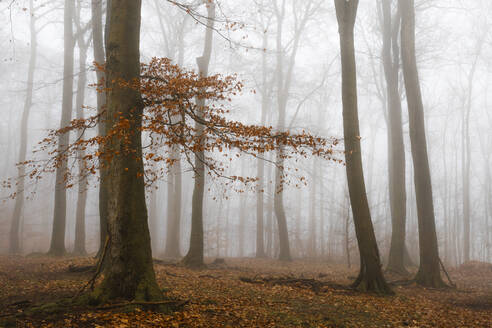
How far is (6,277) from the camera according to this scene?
23.3ft

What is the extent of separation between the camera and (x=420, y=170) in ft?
31.7

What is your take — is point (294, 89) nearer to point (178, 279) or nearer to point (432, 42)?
point (432, 42)

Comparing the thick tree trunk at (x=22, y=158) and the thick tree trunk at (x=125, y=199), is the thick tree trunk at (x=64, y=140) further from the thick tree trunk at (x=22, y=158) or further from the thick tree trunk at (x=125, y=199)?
the thick tree trunk at (x=125, y=199)

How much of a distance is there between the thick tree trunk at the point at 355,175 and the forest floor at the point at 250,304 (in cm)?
50

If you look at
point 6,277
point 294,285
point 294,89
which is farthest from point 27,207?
point 294,285

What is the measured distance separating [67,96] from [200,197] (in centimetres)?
744

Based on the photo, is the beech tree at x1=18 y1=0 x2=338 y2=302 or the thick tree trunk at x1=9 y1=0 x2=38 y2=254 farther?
the thick tree trunk at x1=9 y1=0 x2=38 y2=254

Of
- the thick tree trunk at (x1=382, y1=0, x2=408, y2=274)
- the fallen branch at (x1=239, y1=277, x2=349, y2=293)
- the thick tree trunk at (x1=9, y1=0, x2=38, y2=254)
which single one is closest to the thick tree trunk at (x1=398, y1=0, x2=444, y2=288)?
the thick tree trunk at (x1=382, y1=0, x2=408, y2=274)

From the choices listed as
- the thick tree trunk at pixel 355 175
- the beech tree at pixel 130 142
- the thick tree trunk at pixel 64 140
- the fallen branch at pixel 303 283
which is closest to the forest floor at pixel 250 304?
the fallen branch at pixel 303 283

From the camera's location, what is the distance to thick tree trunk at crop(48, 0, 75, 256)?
12.2 meters

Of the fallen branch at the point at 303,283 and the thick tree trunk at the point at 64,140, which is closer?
the fallen branch at the point at 303,283

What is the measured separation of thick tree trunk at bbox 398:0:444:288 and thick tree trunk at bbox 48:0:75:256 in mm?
10660

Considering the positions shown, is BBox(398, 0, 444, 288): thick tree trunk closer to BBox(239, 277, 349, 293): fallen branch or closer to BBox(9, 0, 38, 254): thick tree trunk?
BBox(239, 277, 349, 293): fallen branch

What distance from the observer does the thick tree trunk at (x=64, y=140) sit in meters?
12.2
